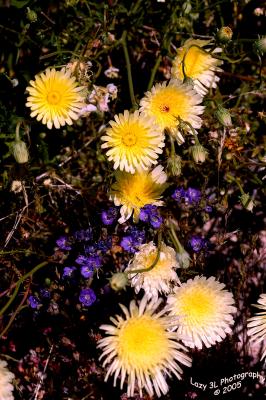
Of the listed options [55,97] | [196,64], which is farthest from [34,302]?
[196,64]

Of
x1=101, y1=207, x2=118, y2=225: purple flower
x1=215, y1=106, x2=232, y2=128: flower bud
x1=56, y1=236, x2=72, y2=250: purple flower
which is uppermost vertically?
x1=215, y1=106, x2=232, y2=128: flower bud

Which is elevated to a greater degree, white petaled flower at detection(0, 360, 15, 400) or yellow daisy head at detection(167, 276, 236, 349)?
yellow daisy head at detection(167, 276, 236, 349)

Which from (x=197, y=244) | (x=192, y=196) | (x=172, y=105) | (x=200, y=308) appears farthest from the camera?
(x=192, y=196)

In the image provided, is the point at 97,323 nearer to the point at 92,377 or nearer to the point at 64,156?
the point at 92,377

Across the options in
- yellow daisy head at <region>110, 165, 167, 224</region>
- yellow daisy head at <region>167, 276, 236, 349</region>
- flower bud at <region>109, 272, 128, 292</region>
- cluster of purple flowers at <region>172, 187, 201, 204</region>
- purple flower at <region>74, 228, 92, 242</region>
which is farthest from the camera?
cluster of purple flowers at <region>172, 187, 201, 204</region>

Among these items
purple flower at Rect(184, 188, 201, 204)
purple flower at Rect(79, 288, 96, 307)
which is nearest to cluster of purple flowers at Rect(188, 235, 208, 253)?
purple flower at Rect(184, 188, 201, 204)

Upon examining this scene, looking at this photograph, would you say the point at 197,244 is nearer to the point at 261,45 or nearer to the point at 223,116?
the point at 223,116

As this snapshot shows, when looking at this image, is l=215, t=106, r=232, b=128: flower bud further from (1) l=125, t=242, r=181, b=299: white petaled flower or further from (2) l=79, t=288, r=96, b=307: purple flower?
(2) l=79, t=288, r=96, b=307: purple flower
